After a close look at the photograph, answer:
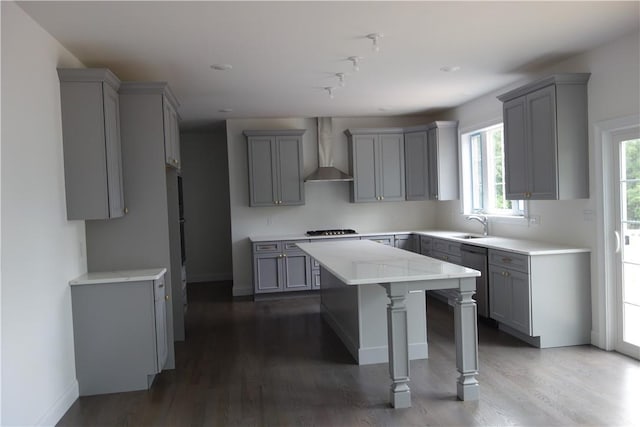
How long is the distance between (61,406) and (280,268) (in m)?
3.63

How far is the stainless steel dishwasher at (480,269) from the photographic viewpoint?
193 inches

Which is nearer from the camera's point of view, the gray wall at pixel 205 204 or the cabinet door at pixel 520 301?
the cabinet door at pixel 520 301

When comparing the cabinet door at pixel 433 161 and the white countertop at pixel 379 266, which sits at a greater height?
the cabinet door at pixel 433 161

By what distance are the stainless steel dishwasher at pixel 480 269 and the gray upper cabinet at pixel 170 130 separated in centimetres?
316

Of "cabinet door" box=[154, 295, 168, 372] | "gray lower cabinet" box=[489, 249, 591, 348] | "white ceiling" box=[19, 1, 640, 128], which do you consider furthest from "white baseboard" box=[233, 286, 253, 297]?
"gray lower cabinet" box=[489, 249, 591, 348]

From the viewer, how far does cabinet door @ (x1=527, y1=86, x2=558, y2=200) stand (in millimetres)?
4180

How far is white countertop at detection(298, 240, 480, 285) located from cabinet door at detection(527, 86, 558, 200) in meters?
1.34

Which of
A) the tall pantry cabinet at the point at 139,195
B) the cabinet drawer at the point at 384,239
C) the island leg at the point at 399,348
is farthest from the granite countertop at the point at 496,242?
the tall pantry cabinet at the point at 139,195

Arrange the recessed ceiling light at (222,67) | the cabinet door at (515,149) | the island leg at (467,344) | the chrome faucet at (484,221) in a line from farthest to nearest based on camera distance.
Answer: the chrome faucet at (484,221) < the cabinet door at (515,149) < the recessed ceiling light at (222,67) < the island leg at (467,344)

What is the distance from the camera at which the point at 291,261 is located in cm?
659

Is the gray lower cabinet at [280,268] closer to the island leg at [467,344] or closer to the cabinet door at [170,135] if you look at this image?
the cabinet door at [170,135]

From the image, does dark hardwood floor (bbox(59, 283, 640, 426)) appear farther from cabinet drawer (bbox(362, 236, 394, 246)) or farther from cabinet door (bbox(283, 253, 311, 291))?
cabinet drawer (bbox(362, 236, 394, 246))

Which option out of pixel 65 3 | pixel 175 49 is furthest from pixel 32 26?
pixel 175 49

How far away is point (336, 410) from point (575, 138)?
3.05 meters
